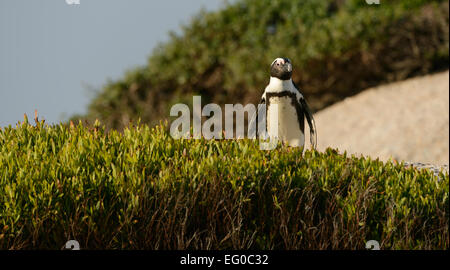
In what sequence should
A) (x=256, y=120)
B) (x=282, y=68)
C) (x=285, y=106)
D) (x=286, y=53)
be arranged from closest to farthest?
1. (x=282, y=68)
2. (x=285, y=106)
3. (x=256, y=120)
4. (x=286, y=53)

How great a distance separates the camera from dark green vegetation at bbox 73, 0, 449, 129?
591 inches

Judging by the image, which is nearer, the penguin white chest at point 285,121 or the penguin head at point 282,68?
the penguin head at point 282,68

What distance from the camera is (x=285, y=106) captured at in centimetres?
722

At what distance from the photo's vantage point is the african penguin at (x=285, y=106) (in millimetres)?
7117

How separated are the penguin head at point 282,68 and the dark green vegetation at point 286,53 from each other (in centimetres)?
780

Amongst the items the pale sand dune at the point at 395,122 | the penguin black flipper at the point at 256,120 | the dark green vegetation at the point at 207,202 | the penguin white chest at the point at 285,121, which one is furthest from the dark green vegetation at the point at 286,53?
the dark green vegetation at the point at 207,202

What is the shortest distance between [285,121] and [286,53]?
8036 mm

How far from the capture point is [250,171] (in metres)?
6.30

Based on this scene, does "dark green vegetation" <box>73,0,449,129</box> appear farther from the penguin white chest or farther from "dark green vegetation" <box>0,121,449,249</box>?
"dark green vegetation" <box>0,121,449,249</box>

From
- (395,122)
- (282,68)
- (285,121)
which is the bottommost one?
(285,121)

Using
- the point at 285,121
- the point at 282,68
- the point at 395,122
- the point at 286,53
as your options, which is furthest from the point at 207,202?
the point at 286,53

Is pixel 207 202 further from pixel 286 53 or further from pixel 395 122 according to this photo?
pixel 286 53

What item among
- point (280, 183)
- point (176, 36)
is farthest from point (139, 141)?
point (176, 36)

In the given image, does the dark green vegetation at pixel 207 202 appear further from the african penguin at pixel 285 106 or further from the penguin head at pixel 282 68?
the penguin head at pixel 282 68
